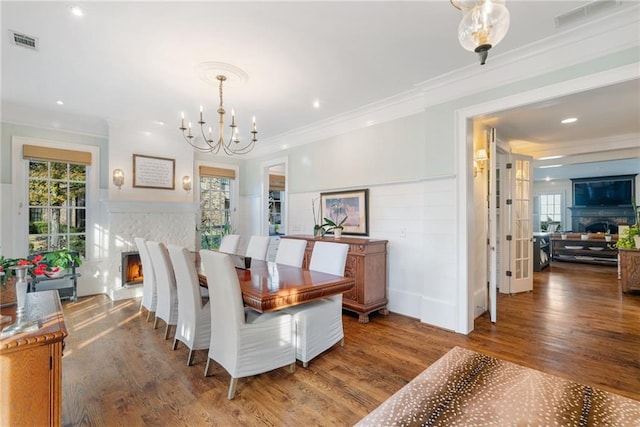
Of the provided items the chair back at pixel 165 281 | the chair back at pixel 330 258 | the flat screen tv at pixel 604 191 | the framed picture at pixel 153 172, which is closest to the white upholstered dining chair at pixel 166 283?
the chair back at pixel 165 281

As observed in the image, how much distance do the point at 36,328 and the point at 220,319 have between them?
3.61ft

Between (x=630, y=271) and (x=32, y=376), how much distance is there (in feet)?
24.2

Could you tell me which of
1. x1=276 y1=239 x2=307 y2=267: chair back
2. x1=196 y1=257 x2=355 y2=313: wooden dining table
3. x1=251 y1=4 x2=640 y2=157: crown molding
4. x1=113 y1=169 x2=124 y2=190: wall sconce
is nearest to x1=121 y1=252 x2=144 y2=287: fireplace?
x1=113 y1=169 x2=124 y2=190: wall sconce

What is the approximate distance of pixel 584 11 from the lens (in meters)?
2.19

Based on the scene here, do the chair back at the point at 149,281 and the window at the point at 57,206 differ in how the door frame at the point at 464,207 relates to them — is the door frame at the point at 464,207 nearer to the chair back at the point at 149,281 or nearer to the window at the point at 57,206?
the chair back at the point at 149,281

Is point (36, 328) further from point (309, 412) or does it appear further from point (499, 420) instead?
point (499, 420)

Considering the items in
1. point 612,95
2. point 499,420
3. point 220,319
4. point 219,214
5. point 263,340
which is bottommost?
point 263,340

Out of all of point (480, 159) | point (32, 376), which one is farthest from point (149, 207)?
point (480, 159)

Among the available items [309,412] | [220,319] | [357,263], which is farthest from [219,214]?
[309,412]

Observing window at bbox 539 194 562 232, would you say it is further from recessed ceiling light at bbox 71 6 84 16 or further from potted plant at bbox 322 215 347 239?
recessed ceiling light at bbox 71 6 84 16

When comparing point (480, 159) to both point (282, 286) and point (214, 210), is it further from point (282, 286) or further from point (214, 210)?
point (214, 210)

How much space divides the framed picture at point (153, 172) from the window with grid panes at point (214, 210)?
81 centimetres

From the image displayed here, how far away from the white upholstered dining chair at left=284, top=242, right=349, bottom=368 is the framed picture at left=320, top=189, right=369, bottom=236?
4.26ft

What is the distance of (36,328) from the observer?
1.31 meters
